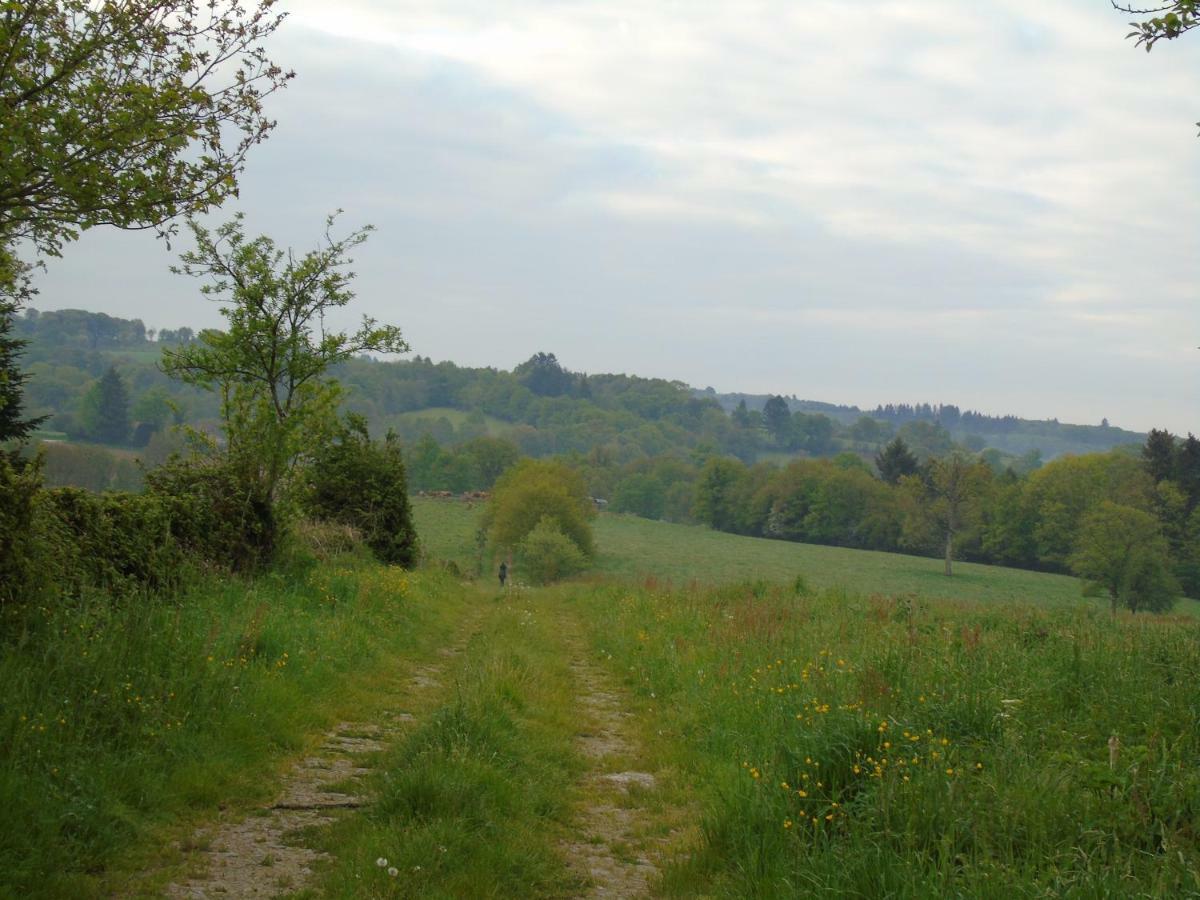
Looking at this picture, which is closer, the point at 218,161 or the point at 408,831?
the point at 408,831

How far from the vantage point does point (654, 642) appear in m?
13.7

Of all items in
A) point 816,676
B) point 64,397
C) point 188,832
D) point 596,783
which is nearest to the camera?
point 188,832

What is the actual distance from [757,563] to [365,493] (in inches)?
1875

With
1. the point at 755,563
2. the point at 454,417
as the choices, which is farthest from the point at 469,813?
the point at 454,417

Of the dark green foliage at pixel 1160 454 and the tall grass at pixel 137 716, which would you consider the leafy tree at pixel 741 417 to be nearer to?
the dark green foliage at pixel 1160 454

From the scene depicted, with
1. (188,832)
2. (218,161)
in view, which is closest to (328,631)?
(188,832)

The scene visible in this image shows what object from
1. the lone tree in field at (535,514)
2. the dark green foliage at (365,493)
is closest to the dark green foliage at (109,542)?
the dark green foliage at (365,493)

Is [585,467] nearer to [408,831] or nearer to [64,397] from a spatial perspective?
[64,397]

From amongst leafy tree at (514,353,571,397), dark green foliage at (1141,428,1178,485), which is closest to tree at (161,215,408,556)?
dark green foliage at (1141,428,1178,485)

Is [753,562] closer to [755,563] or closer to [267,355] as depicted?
[755,563]

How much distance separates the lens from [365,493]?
25.3 m

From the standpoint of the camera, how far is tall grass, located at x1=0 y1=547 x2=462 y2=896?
4.89 meters

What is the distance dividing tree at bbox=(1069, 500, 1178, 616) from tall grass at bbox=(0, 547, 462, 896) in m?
52.4

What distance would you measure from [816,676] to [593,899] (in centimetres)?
412
